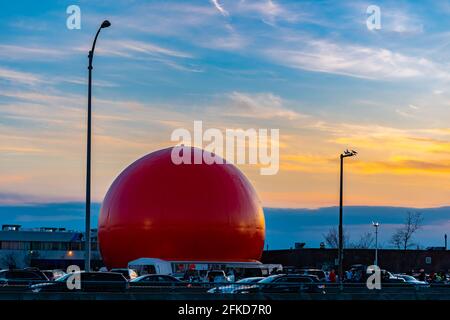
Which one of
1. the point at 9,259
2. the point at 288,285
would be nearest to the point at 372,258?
the point at 9,259

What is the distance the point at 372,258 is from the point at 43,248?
4983 centimetres

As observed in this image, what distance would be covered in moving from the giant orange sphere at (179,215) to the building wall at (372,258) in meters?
28.6

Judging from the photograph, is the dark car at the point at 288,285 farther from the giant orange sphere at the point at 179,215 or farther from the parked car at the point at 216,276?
the giant orange sphere at the point at 179,215

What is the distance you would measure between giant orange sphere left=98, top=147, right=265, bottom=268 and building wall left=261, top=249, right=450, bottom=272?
2860 cm

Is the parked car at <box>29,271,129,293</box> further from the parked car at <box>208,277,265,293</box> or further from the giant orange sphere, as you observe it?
the giant orange sphere

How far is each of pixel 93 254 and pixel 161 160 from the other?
58.0 metres

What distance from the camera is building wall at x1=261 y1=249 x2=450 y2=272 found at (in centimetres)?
8575

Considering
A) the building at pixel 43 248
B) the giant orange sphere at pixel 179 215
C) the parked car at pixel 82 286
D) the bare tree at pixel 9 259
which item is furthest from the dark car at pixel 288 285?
the bare tree at pixel 9 259

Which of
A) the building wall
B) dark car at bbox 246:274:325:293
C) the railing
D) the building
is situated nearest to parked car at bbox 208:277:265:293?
the railing

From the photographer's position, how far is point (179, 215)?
180ft

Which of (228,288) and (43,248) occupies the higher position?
(228,288)

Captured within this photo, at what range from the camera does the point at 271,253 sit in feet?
305

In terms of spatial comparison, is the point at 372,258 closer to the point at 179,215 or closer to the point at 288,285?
the point at 179,215
